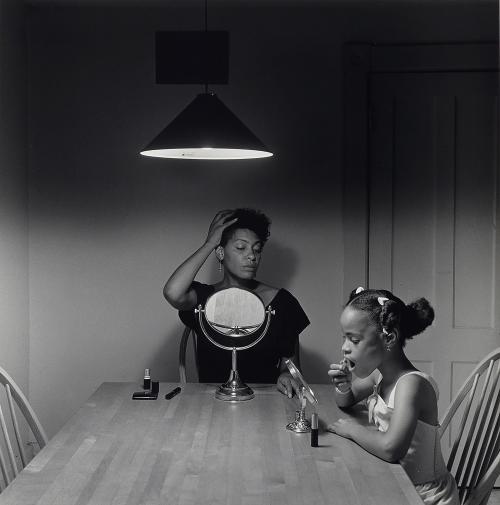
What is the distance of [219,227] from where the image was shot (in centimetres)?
317

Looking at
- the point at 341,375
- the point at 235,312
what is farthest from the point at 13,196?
the point at 341,375

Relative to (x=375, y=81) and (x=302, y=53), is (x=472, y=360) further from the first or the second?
(x=302, y=53)

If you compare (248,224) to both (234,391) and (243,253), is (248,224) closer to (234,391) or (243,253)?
(243,253)

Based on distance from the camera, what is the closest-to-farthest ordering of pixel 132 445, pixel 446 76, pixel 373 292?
pixel 132 445, pixel 373 292, pixel 446 76

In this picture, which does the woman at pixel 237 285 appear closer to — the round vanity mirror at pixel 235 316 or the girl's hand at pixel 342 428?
the round vanity mirror at pixel 235 316

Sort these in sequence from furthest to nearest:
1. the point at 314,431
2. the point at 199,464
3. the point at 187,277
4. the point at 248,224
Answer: the point at 248,224
the point at 187,277
the point at 314,431
the point at 199,464

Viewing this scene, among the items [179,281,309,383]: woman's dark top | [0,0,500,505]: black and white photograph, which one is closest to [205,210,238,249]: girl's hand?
[179,281,309,383]: woman's dark top

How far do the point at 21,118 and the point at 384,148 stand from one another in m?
1.73

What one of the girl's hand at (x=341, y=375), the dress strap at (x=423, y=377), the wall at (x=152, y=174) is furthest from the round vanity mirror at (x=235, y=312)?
the wall at (x=152, y=174)

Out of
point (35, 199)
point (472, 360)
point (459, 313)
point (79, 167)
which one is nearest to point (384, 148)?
point (459, 313)

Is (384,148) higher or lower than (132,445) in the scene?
higher

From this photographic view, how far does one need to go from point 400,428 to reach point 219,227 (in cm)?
146

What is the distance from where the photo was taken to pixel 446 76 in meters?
3.63

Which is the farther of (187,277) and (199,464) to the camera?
(187,277)
